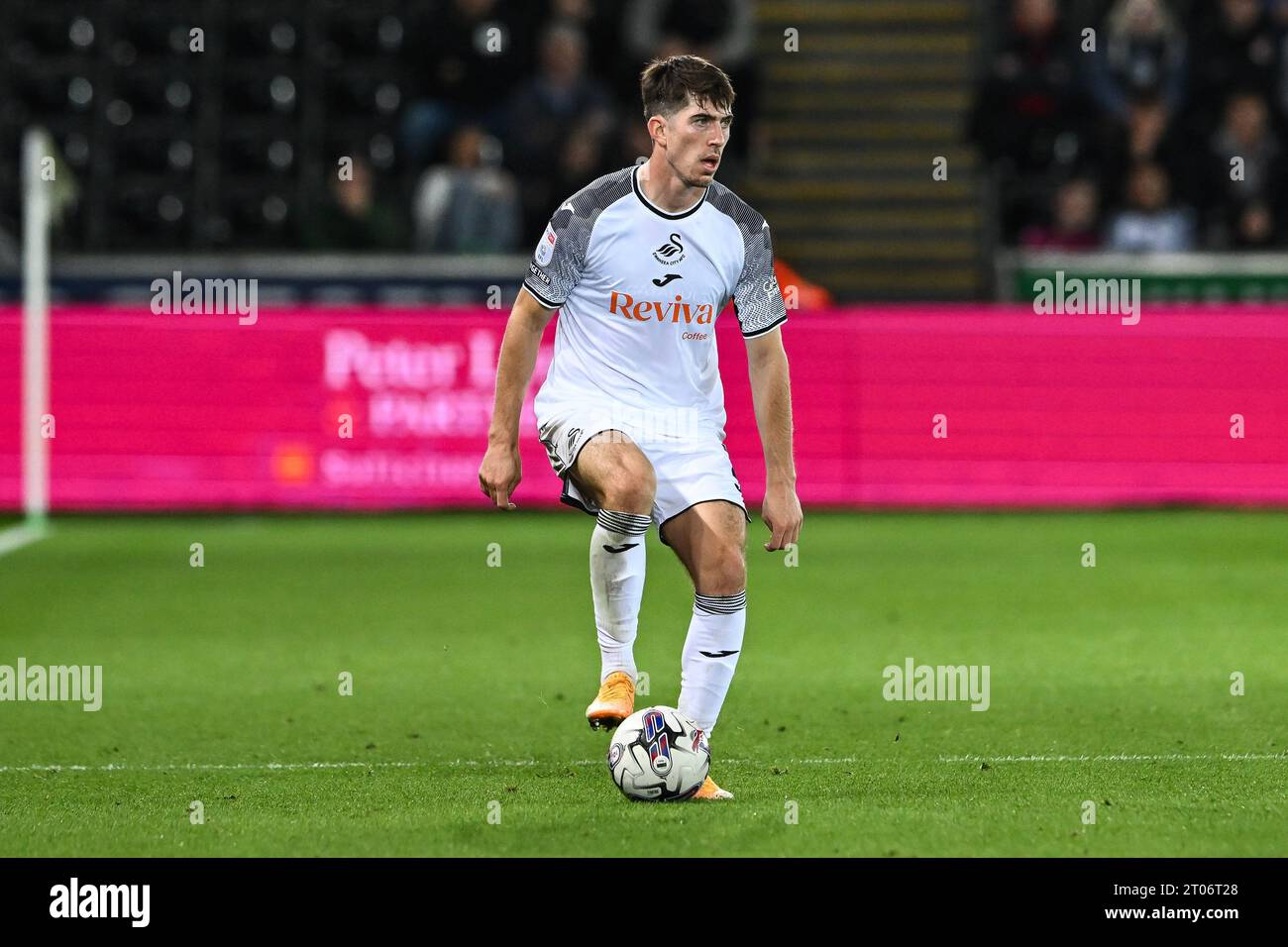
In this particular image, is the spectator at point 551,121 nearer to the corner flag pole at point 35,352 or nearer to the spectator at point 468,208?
the spectator at point 468,208

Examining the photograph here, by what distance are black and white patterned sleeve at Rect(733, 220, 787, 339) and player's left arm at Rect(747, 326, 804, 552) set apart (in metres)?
0.04

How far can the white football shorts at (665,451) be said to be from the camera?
22.7 ft

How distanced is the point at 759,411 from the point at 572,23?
1318 centimetres

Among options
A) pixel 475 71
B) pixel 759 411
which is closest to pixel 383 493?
pixel 475 71

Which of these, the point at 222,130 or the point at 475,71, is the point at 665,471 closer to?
the point at 475,71

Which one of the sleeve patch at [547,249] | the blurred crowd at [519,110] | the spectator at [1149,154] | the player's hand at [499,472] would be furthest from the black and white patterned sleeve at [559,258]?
the spectator at [1149,154]

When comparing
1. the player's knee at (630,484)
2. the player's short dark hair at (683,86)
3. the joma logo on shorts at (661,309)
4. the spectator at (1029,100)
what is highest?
the spectator at (1029,100)

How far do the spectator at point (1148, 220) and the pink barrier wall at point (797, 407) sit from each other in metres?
2.84

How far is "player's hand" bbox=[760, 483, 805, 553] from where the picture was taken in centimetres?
688

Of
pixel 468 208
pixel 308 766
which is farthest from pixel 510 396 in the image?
pixel 468 208

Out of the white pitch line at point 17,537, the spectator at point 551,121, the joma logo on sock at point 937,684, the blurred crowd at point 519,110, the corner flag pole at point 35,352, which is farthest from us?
the spectator at point 551,121

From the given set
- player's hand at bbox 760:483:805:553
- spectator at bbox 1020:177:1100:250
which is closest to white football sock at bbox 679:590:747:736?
player's hand at bbox 760:483:805:553

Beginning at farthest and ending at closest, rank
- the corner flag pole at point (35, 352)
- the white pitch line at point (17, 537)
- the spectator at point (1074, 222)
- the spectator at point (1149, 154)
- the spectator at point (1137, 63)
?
the spectator at point (1137, 63) → the spectator at point (1149, 154) → the spectator at point (1074, 222) → the corner flag pole at point (35, 352) → the white pitch line at point (17, 537)
